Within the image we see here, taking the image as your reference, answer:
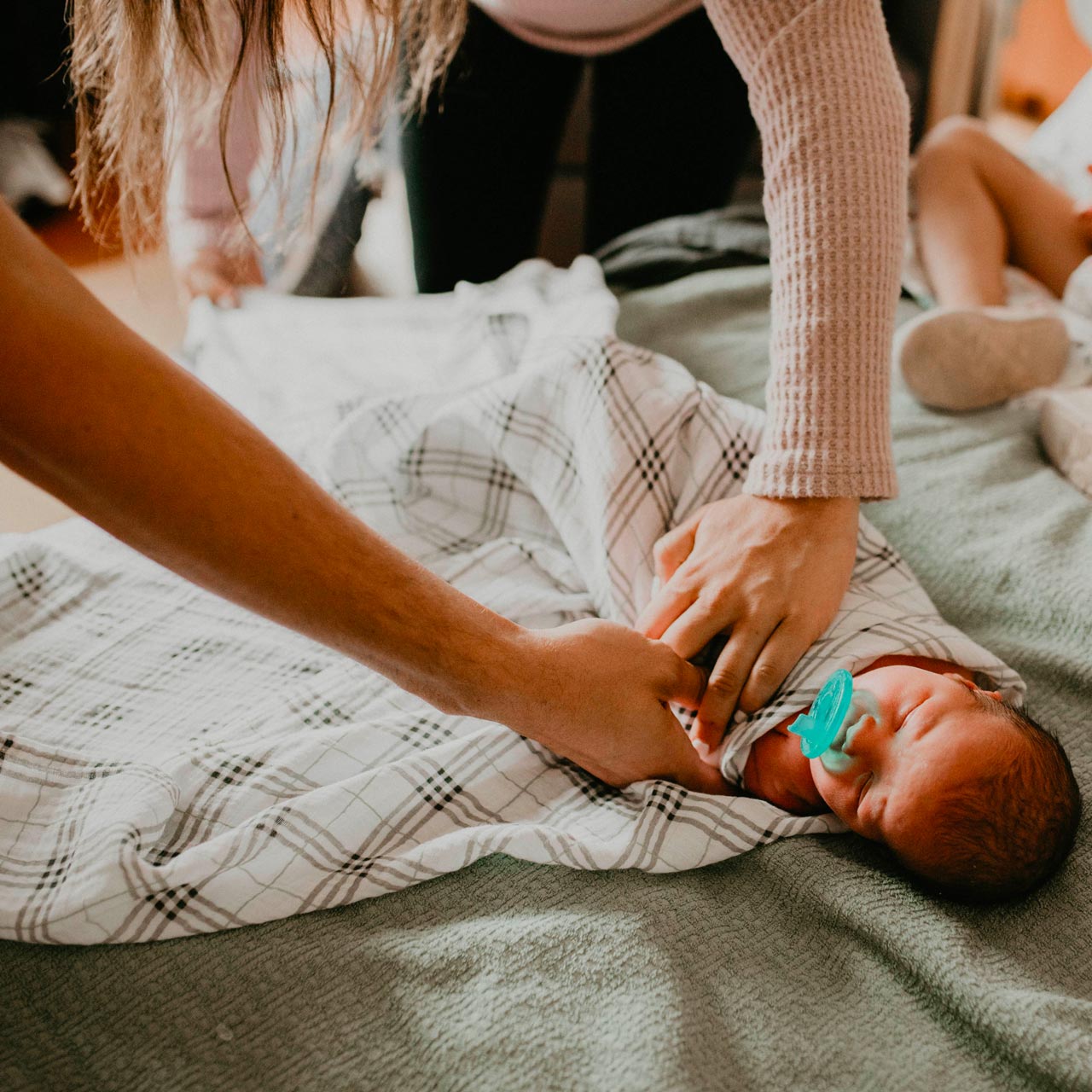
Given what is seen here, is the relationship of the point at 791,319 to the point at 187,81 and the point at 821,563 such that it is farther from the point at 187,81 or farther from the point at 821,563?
the point at 187,81

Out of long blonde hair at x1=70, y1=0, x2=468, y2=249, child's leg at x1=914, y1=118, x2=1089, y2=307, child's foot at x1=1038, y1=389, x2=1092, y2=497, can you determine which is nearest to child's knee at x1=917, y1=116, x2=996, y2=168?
child's leg at x1=914, y1=118, x2=1089, y2=307

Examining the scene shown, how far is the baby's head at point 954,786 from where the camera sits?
73 cm

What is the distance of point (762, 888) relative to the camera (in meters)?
0.76

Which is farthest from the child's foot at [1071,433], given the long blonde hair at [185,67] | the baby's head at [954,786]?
the long blonde hair at [185,67]

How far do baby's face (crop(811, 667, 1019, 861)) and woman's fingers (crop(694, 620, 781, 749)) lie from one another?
81 millimetres

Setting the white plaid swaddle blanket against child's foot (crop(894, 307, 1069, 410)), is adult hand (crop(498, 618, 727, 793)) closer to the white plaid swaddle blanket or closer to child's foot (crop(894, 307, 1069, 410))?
the white plaid swaddle blanket

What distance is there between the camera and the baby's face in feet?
2.46

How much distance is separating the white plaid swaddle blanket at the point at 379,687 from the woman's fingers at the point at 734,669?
0.12 ft

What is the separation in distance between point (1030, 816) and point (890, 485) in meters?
0.31

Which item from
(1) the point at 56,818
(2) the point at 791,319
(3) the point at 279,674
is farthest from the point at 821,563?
(1) the point at 56,818

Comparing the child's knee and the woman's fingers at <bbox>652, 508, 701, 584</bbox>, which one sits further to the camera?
the child's knee

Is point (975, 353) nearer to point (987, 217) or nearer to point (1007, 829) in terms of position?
point (987, 217)

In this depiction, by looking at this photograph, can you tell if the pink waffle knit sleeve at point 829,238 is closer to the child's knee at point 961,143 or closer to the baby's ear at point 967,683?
the baby's ear at point 967,683

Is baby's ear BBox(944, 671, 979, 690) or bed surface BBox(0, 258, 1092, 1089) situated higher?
baby's ear BBox(944, 671, 979, 690)
